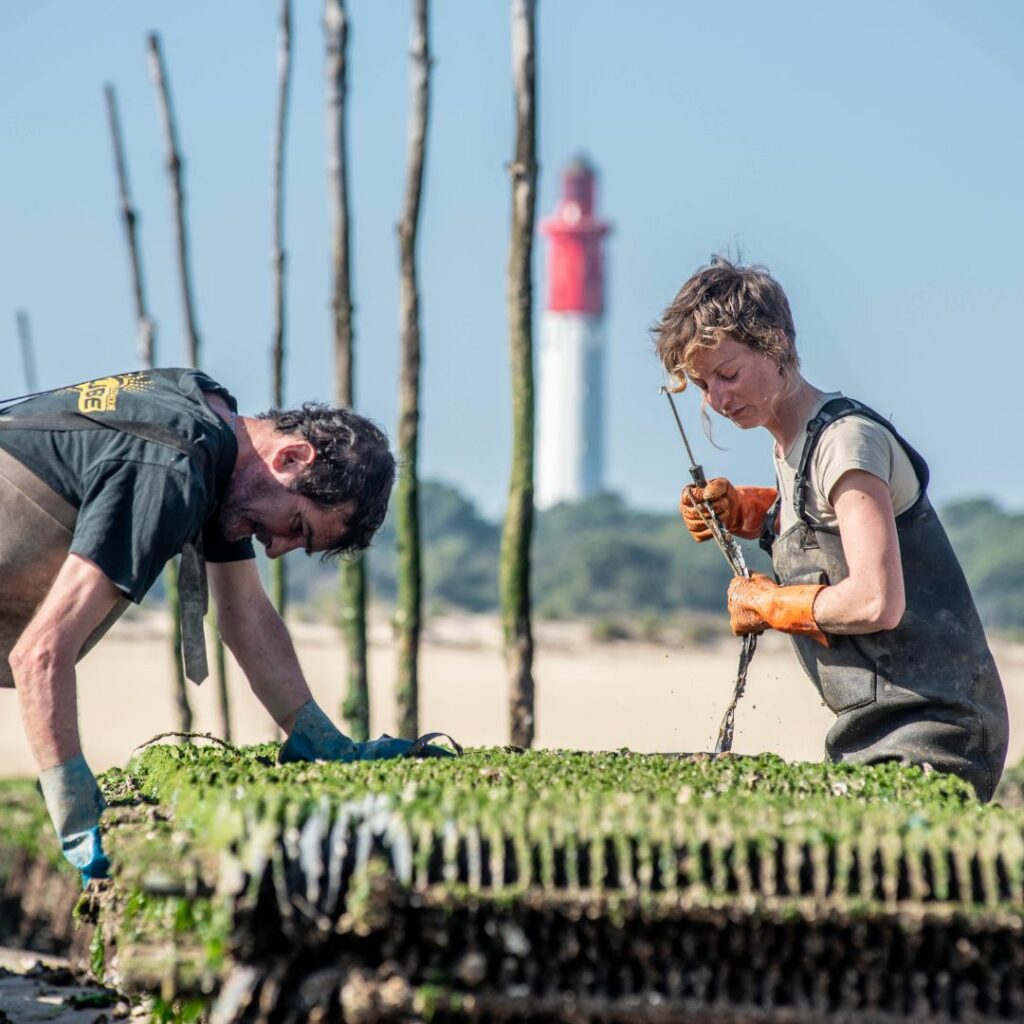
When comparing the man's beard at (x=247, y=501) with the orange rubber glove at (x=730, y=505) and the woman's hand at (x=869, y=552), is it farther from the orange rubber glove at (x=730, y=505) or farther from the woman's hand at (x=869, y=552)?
the woman's hand at (x=869, y=552)

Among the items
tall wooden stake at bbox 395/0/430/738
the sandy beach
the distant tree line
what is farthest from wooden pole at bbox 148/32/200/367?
the distant tree line

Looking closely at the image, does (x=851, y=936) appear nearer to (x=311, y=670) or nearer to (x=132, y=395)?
(x=132, y=395)

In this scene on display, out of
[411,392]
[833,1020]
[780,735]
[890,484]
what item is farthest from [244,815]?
[780,735]

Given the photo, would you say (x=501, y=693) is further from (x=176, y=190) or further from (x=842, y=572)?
(x=842, y=572)

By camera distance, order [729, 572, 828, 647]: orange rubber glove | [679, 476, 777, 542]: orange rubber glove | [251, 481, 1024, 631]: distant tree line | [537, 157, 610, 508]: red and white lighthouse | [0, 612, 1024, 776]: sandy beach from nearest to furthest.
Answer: [729, 572, 828, 647]: orange rubber glove < [679, 476, 777, 542]: orange rubber glove < [0, 612, 1024, 776]: sandy beach < [251, 481, 1024, 631]: distant tree line < [537, 157, 610, 508]: red and white lighthouse

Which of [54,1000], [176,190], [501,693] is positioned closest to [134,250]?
[176,190]

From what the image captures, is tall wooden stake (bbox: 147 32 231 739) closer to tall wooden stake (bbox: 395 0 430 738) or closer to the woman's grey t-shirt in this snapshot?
tall wooden stake (bbox: 395 0 430 738)

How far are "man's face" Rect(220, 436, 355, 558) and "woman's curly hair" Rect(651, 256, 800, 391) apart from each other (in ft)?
3.25

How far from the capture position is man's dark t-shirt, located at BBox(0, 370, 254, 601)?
3.65 m

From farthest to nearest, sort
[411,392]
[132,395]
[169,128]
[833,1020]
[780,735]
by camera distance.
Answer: [780,735], [169,128], [411,392], [132,395], [833,1020]

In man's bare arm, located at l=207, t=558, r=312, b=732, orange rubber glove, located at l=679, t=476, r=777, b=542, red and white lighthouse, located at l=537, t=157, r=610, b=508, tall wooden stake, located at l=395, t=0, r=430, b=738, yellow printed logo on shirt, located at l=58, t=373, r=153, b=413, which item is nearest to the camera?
yellow printed logo on shirt, located at l=58, t=373, r=153, b=413

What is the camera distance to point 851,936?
2711 mm

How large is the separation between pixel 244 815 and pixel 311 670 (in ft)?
100.0

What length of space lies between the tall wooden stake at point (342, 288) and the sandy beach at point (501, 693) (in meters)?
13.5
